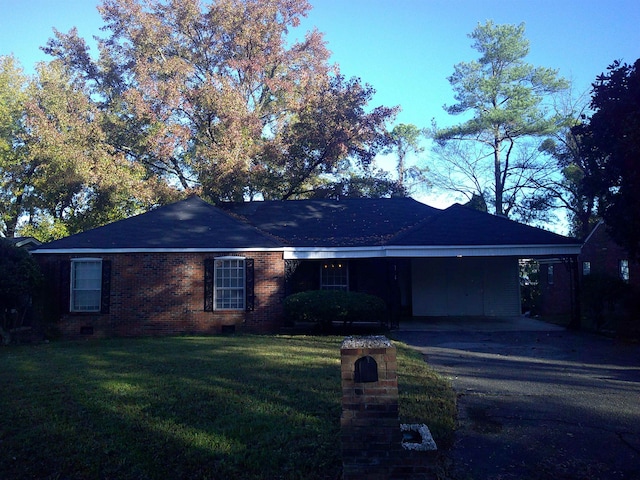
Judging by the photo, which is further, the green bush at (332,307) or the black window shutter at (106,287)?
the black window shutter at (106,287)

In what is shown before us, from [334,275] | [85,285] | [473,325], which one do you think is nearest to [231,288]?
[334,275]

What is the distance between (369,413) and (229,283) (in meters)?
11.6

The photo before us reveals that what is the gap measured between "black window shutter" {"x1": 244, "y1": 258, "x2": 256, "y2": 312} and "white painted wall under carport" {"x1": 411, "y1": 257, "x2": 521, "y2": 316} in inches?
254

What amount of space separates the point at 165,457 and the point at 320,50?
90.0 feet

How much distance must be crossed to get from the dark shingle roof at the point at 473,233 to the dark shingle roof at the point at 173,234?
14.1 ft

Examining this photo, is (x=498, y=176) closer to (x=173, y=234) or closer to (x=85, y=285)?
(x=173, y=234)

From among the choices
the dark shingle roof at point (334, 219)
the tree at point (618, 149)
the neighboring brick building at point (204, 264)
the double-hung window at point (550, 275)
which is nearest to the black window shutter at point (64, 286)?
the neighboring brick building at point (204, 264)

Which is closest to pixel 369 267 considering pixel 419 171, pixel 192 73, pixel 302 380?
pixel 302 380

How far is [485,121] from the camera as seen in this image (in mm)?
30156

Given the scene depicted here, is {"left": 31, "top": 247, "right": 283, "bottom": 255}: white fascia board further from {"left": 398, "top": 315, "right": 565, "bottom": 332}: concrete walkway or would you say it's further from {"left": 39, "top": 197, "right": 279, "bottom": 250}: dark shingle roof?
{"left": 398, "top": 315, "right": 565, "bottom": 332}: concrete walkway

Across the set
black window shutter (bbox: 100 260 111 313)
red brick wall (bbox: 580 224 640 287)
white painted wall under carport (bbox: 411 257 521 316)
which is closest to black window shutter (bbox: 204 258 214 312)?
black window shutter (bbox: 100 260 111 313)

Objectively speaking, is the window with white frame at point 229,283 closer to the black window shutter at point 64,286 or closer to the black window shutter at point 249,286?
the black window shutter at point 249,286

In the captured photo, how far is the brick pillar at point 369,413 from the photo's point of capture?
12.3 feet

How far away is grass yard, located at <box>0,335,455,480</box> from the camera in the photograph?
4.37m
